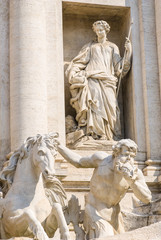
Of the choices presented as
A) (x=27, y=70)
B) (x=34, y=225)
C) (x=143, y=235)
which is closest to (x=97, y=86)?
(x=27, y=70)

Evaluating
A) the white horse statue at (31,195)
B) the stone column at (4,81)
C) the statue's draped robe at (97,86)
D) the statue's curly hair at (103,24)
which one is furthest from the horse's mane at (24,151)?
the statue's curly hair at (103,24)

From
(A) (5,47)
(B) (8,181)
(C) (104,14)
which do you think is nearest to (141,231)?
(B) (8,181)

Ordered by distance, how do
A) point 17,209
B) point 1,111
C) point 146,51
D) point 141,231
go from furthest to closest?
point 146,51
point 1,111
point 17,209
point 141,231

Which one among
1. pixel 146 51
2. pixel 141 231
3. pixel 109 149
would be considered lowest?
pixel 141 231

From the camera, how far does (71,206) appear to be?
11.1 metres

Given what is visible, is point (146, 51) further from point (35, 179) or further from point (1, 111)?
point (35, 179)

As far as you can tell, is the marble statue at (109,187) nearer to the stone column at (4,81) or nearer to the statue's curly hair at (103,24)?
the stone column at (4,81)

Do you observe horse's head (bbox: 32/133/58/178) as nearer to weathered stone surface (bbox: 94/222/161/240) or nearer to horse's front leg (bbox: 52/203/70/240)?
horse's front leg (bbox: 52/203/70/240)

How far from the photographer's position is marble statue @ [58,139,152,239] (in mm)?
10812

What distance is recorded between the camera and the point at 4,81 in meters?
13.6

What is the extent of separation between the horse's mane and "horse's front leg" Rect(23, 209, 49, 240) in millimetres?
811

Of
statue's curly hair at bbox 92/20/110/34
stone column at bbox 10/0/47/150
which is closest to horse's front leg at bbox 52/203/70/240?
stone column at bbox 10/0/47/150

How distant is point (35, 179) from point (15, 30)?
12.4 ft

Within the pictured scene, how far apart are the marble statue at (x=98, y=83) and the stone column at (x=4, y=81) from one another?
3.74ft
